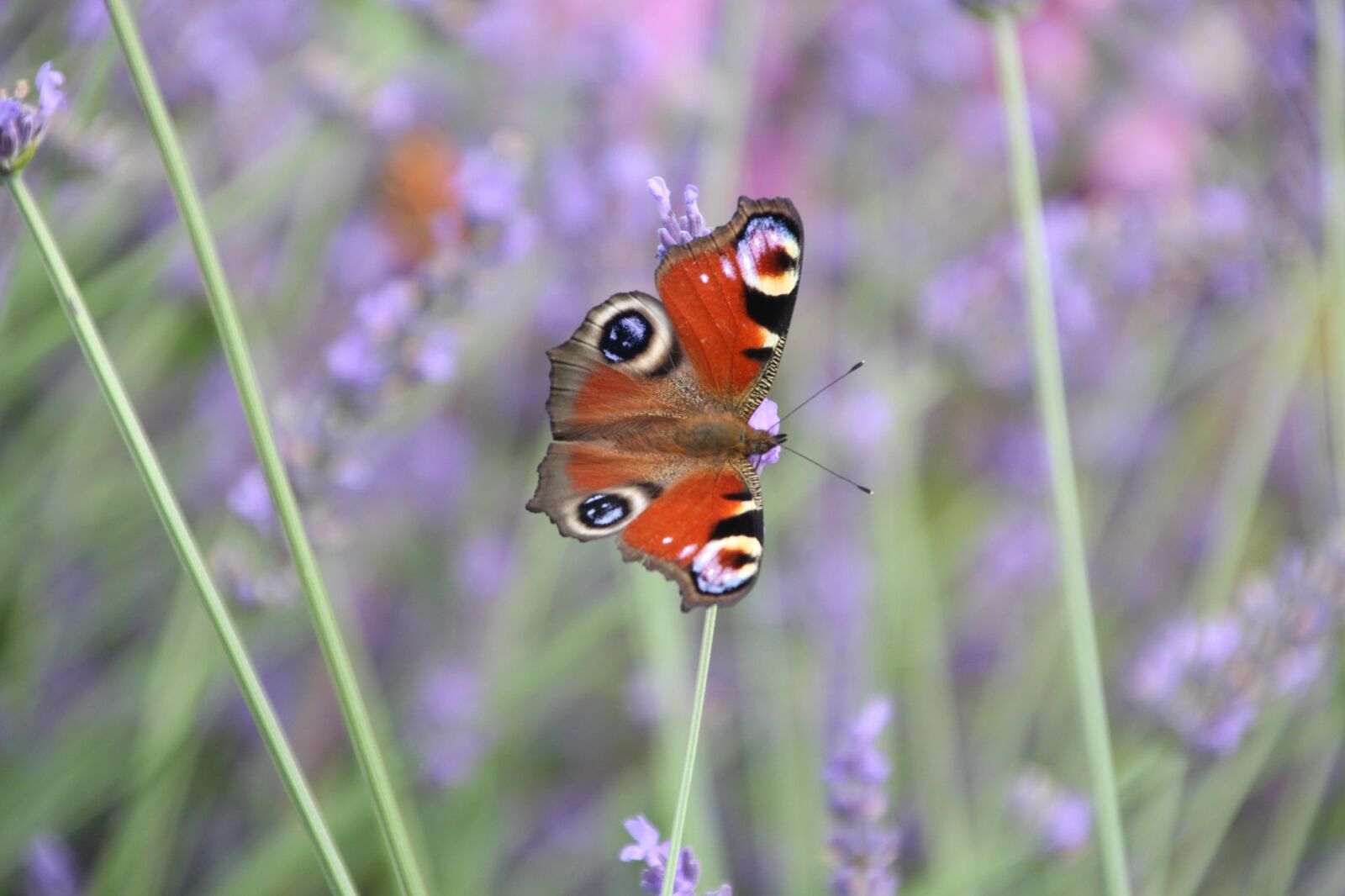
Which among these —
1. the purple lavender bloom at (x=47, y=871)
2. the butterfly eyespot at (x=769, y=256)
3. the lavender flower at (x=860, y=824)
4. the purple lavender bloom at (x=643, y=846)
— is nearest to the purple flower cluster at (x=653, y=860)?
the purple lavender bloom at (x=643, y=846)

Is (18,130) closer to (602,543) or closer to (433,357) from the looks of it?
(433,357)

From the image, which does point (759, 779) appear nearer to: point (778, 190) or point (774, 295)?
point (774, 295)

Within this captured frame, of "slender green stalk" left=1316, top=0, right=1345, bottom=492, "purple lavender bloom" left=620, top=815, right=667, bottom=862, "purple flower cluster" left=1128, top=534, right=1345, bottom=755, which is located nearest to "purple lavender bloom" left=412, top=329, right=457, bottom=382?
"purple lavender bloom" left=620, top=815, right=667, bottom=862

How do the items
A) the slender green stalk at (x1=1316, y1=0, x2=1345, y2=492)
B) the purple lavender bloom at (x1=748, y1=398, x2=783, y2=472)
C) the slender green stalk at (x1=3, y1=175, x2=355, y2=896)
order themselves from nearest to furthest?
1. the slender green stalk at (x1=3, y1=175, x2=355, y2=896)
2. the purple lavender bloom at (x1=748, y1=398, x2=783, y2=472)
3. the slender green stalk at (x1=1316, y1=0, x2=1345, y2=492)

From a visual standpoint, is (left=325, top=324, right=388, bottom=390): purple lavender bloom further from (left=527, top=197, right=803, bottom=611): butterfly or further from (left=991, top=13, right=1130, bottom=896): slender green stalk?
(left=991, top=13, right=1130, bottom=896): slender green stalk

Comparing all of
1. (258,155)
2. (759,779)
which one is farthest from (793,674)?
(258,155)

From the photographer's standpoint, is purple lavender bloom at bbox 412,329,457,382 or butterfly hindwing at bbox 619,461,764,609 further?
purple lavender bloom at bbox 412,329,457,382

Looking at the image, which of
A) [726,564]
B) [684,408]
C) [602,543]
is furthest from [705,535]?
[602,543]
